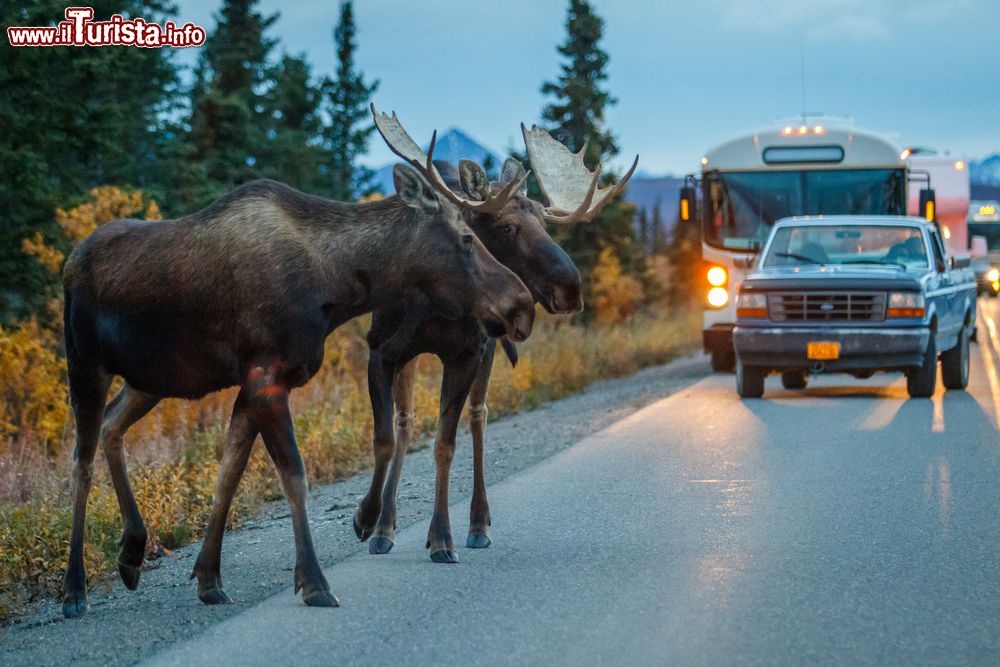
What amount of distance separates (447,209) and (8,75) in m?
10.0

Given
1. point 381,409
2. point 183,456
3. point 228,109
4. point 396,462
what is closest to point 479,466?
point 396,462

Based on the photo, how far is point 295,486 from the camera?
623 cm

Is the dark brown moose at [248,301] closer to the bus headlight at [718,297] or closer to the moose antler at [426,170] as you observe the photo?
the moose antler at [426,170]

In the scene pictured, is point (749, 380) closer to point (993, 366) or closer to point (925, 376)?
point (925, 376)

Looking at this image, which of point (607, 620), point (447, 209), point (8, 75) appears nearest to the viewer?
point (607, 620)

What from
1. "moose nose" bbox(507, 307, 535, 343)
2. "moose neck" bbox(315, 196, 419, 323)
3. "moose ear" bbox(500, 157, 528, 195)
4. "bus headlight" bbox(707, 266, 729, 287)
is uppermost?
"moose ear" bbox(500, 157, 528, 195)

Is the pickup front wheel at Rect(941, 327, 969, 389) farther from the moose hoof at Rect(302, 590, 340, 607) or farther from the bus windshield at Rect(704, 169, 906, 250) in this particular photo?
the moose hoof at Rect(302, 590, 340, 607)

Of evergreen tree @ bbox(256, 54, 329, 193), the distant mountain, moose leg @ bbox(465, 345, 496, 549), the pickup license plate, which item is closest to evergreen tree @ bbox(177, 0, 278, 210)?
evergreen tree @ bbox(256, 54, 329, 193)

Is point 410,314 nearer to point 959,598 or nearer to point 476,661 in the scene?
point 476,661

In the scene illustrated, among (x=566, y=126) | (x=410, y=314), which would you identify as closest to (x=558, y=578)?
(x=410, y=314)

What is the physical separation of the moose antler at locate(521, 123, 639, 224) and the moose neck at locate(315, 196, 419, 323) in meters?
1.18

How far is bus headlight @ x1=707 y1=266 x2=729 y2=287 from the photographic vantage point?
20453 mm

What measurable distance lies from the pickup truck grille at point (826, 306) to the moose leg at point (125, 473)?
10068 millimetres

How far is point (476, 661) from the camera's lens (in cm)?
539
